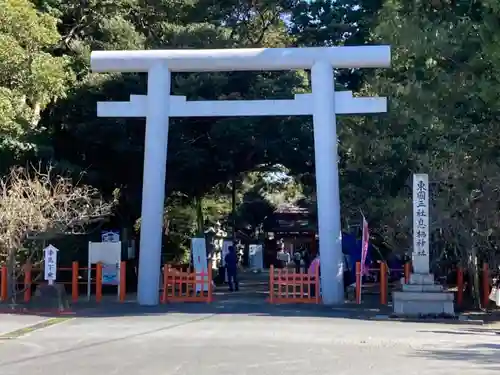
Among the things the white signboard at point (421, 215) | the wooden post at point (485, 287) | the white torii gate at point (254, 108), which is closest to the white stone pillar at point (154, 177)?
the white torii gate at point (254, 108)

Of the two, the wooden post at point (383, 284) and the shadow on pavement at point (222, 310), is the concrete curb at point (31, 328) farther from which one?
the wooden post at point (383, 284)

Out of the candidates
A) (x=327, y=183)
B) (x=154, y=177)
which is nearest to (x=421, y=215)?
(x=327, y=183)

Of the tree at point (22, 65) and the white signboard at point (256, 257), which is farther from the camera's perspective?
the white signboard at point (256, 257)

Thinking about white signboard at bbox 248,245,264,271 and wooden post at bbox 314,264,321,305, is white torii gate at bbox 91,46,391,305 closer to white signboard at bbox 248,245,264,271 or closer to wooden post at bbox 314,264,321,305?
wooden post at bbox 314,264,321,305

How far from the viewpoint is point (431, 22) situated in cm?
1650

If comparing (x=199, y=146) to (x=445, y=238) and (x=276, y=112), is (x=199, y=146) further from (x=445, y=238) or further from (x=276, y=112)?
(x=445, y=238)

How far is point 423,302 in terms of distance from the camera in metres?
18.1

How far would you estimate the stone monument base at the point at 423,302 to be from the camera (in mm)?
18047

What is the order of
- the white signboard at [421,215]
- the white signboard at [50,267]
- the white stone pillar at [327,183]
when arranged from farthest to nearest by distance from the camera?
the white stone pillar at [327,183], the white signboard at [50,267], the white signboard at [421,215]

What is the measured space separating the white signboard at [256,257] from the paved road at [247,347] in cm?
3910

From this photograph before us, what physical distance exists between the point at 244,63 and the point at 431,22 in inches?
255

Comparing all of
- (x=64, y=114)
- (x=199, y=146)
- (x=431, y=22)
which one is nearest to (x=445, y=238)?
(x=431, y=22)

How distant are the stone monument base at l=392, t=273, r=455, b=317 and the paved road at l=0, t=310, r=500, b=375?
4.61ft

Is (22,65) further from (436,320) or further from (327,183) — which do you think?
(436,320)
